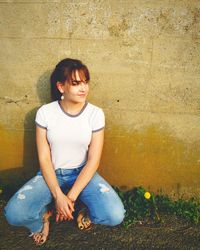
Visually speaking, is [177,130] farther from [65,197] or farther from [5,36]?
[5,36]

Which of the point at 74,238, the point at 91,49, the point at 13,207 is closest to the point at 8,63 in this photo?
the point at 91,49

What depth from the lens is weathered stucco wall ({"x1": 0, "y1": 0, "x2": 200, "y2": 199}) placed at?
10.4 feet

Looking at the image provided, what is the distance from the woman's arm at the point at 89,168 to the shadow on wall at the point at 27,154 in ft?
2.69

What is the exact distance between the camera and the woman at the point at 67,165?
9.95ft

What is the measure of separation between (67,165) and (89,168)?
291 millimetres

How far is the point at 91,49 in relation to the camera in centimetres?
331

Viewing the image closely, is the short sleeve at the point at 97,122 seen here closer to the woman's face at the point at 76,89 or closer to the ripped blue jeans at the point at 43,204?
the woman's face at the point at 76,89

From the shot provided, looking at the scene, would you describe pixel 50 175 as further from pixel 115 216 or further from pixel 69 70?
pixel 69 70

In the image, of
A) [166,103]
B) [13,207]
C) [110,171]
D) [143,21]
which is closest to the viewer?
[13,207]

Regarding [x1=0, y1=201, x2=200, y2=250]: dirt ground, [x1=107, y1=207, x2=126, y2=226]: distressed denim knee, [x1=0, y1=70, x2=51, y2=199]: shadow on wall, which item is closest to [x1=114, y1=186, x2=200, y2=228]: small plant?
[x1=0, y1=201, x2=200, y2=250]: dirt ground

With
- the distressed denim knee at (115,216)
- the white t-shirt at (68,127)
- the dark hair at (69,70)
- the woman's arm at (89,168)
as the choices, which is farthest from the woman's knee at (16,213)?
the dark hair at (69,70)

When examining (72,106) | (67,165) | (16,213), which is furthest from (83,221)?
(72,106)

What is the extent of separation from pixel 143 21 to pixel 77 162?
5.62ft

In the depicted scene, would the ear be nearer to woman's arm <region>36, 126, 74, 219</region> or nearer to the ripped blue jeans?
woman's arm <region>36, 126, 74, 219</region>
